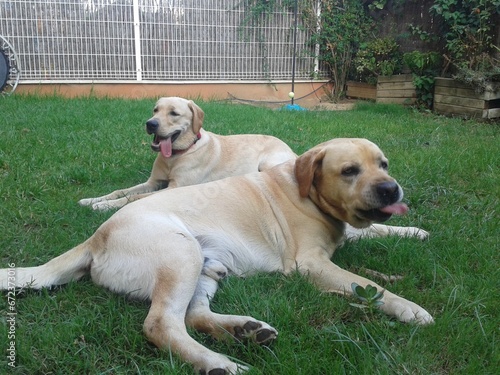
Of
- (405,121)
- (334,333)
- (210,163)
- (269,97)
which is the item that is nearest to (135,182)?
(210,163)

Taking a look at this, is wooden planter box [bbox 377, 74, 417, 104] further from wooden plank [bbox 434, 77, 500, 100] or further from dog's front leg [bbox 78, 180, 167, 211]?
dog's front leg [bbox 78, 180, 167, 211]

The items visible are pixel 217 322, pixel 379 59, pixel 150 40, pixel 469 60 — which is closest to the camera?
pixel 217 322

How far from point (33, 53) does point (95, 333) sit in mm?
8563

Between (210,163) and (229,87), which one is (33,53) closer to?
(229,87)

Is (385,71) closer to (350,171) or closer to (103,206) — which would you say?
(103,206)

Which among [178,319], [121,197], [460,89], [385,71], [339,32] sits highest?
[339,32]

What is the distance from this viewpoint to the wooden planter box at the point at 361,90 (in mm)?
10467

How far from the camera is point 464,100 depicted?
7895mm

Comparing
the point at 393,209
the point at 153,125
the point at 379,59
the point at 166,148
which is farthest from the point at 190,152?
the point at 379,59

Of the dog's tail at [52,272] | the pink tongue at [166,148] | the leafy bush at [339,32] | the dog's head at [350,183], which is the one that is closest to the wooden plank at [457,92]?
the leafy bush at [339,32]

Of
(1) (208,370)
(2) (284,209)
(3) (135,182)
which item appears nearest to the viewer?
(1) (208,370)

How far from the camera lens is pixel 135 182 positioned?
4.73m

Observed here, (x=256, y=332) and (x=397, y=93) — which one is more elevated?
(x=397, y=93)

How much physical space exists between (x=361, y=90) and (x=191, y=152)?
7.15m
